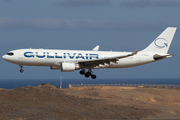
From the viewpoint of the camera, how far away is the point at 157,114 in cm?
4456

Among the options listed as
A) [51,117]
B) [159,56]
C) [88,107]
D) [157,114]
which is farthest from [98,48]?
[51,117]

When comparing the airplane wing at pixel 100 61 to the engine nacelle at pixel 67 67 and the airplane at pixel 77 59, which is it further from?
the engine nacelle at pixel 67 67

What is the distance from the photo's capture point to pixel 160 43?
62031mm

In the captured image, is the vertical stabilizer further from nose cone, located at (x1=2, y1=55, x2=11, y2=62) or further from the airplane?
nose cone, located at (x1=2, y1=55, x2=11, y2=62)

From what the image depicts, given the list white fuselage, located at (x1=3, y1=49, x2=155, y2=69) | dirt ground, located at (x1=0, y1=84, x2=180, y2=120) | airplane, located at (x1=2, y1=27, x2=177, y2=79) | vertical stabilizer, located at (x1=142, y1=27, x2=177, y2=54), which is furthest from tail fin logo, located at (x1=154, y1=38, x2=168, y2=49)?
dirt ground, located at (x1=0, y1=84, x2=180, y2=120)

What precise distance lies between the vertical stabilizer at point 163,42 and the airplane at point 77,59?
2178 mm

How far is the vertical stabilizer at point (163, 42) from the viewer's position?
2409 inches

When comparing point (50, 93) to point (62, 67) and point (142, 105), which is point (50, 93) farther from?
point (142, 105)

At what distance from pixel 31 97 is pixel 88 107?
419 inches

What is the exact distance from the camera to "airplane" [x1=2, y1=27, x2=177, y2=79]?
49469 mm

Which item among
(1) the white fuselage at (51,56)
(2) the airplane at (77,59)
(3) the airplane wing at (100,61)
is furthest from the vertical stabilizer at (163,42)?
(3) the airplane wing at (100,61)

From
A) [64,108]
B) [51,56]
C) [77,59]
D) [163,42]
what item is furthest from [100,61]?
[163,42]

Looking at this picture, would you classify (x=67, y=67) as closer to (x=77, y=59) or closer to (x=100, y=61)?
(x=77, y=59)

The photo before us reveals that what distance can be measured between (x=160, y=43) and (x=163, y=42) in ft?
2.81
